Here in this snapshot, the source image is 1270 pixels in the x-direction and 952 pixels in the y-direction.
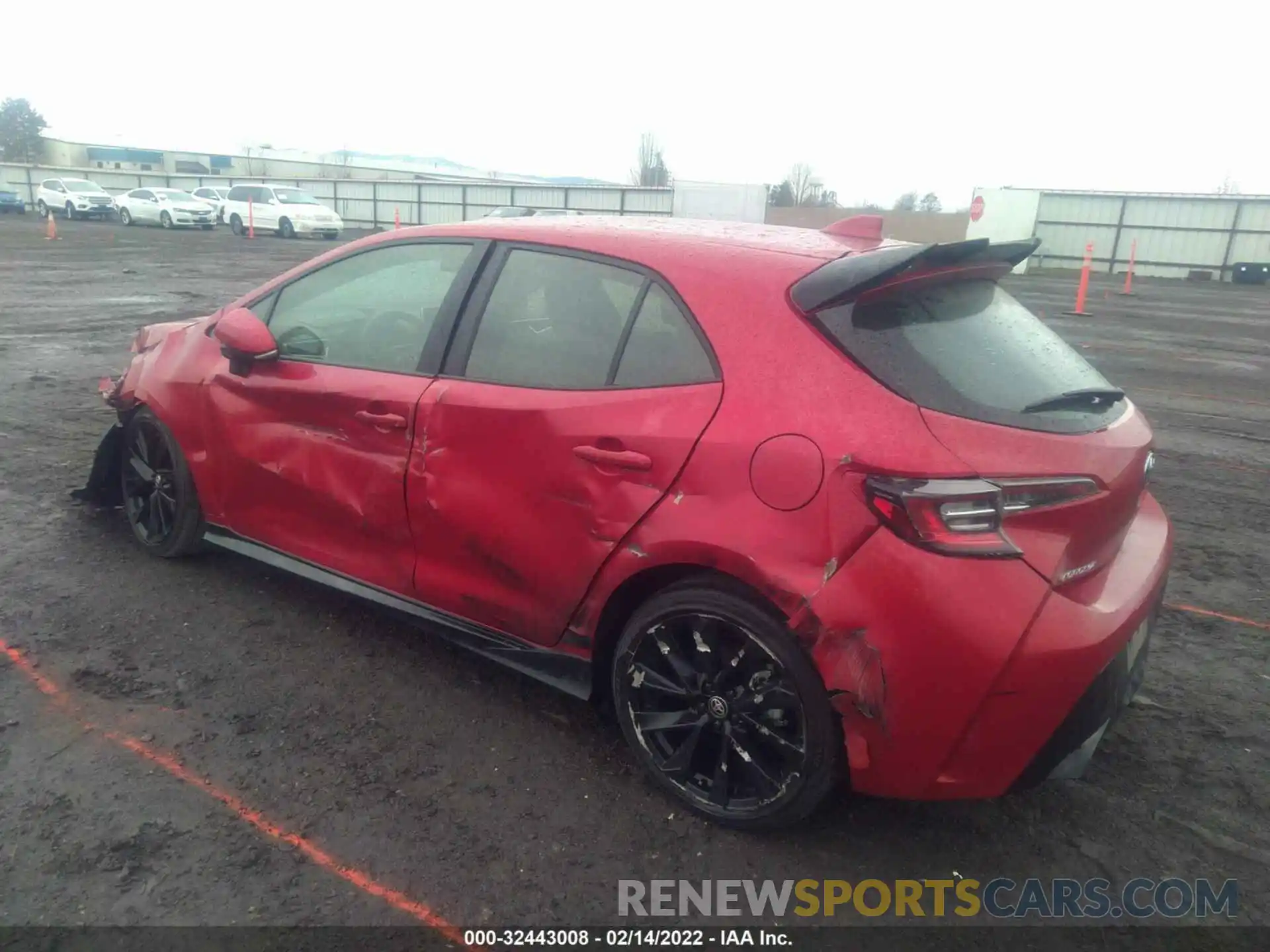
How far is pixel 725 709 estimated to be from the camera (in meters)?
2.59

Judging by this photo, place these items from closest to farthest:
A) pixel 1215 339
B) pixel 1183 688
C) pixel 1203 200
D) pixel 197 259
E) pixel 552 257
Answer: pixel 552 257 → pixel 1183 688 → pixel 1215 339 → pixel 197 259 → pixel 1203 200

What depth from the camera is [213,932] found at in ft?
7.24

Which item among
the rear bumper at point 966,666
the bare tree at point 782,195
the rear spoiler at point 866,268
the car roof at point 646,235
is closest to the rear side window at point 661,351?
the car roof at point 646,235

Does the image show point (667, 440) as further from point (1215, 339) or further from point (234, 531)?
point (1215, 339)

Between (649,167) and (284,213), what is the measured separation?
37728 millimetres

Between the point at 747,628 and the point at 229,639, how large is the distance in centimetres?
220

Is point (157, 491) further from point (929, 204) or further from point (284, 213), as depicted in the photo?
point (929, 204)

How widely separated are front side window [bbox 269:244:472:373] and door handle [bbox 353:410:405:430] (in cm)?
18

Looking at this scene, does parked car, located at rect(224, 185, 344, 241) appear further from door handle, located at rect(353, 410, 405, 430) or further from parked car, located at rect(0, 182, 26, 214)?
door handle, located at rect(353, 410, 405, 430)

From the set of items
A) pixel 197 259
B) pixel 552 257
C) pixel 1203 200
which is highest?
pixel 1203 200

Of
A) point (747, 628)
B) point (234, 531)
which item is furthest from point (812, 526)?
point (234, 531)

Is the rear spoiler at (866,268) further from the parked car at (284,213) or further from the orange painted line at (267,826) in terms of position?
the parked car at (284,213)

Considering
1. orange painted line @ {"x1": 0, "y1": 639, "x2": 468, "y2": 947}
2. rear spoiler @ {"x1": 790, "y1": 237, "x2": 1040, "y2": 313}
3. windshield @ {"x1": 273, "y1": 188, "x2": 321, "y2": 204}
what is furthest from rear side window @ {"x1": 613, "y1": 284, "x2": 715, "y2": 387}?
windshield @ {"x1": 273, "y1": 188, "x2": 321, "y2": 204}

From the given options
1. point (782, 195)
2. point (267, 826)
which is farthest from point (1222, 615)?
point (782, 195)
